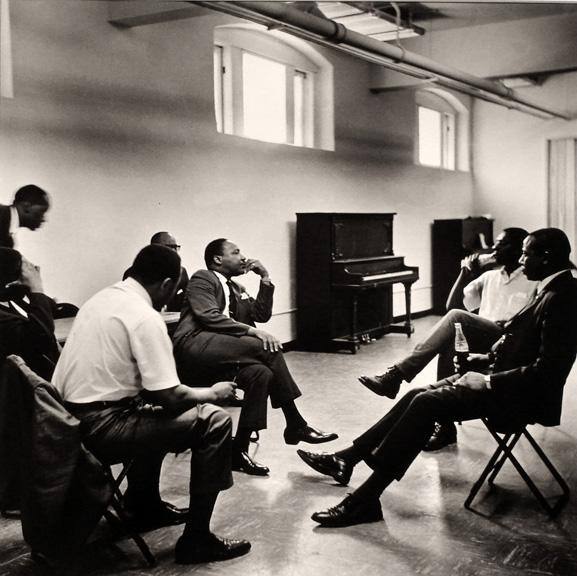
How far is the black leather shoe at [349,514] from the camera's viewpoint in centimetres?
329

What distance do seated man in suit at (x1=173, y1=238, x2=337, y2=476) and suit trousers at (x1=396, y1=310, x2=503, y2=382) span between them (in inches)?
31.6

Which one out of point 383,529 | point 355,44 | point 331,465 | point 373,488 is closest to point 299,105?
point 355,44

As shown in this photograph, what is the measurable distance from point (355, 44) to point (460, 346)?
3258 millimetres

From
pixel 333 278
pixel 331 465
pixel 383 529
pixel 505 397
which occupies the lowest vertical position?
pixel 383 529

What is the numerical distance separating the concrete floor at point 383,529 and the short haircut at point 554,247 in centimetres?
117

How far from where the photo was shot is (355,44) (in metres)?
6.50

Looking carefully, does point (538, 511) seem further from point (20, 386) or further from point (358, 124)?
point (358, 124)

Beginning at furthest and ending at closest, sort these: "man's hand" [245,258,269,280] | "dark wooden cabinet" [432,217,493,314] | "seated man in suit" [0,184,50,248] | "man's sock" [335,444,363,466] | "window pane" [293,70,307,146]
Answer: "dark wooden cabinet" [432,217,493,314]
"window pane" [293,70,307,146]
"man's hand" [245,258,269,280]
"seated man in suit" [0,184,50,248]
"man's sock" [335,444,363,466]

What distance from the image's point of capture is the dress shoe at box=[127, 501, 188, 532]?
329cm

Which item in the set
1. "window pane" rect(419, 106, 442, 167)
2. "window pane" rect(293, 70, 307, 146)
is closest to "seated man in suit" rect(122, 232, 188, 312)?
"window pane" rect(293, 70, 307, 146)

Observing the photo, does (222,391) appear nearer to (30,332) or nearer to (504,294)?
(30,332)

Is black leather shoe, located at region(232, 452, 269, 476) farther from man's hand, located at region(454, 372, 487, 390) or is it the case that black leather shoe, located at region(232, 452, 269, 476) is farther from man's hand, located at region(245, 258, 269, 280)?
man's hand, located at region(245, 258, 269, 280)

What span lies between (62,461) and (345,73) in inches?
299

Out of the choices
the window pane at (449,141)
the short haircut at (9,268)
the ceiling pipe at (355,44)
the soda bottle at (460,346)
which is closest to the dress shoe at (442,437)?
the soda bottle at (460,346)
